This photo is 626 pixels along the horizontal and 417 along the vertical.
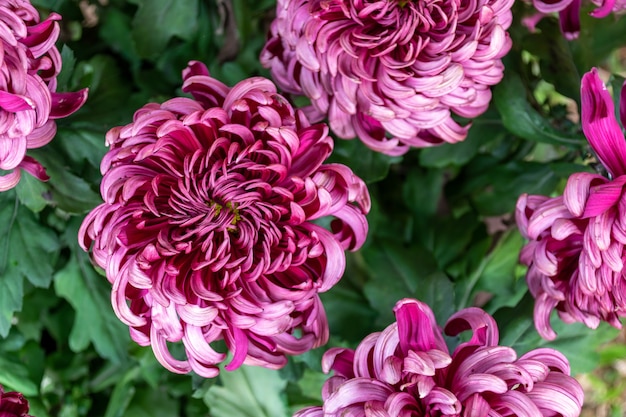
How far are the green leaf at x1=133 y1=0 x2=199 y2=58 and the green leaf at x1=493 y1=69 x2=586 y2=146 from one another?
1.13 feet

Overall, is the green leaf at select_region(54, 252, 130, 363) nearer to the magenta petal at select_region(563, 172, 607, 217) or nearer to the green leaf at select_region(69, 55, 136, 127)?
the green leaf at select_region(69, 55, 136, 127)

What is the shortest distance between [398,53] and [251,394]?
44 centimetres

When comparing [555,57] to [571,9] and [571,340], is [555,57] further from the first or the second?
[571,340]

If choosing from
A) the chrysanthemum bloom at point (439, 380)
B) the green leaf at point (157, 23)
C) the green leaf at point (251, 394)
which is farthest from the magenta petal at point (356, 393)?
the green leaf at point (157, 23)

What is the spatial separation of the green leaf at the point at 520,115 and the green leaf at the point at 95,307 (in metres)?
0.46

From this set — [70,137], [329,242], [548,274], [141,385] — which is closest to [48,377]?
[141,385]

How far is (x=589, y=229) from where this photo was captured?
49cm

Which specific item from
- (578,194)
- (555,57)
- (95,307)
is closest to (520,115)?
(555,57)

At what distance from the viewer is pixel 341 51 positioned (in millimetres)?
509

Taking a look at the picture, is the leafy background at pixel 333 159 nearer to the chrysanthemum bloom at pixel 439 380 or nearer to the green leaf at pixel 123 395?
the green leaf at pixel 123 395

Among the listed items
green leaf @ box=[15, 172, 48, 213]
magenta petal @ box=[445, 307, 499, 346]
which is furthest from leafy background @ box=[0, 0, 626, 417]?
magenta petal @ box=[445, 307, 499, 346]

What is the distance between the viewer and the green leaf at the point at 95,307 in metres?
0.72

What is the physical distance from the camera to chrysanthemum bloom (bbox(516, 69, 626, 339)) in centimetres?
48

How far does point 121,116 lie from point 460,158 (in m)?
0.38
